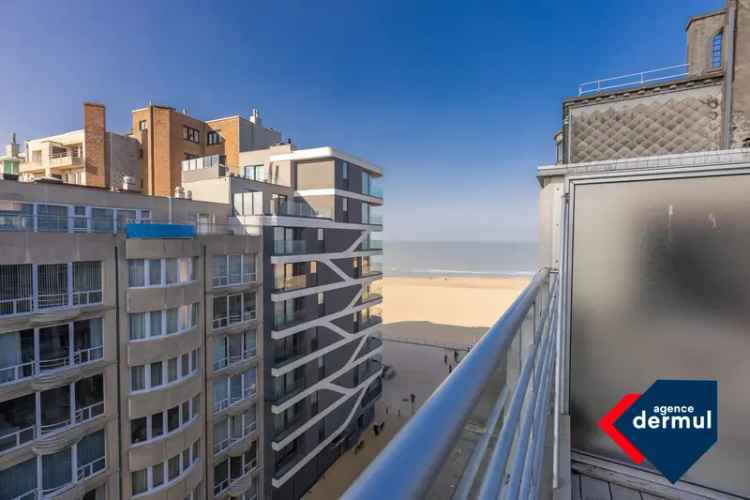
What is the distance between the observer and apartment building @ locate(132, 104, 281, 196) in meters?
20.5

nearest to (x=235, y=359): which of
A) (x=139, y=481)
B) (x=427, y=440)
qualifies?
(x=139, y=481)

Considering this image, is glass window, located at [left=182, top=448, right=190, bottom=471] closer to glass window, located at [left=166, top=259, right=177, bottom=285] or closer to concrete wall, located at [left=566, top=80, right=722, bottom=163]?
glass window, located at [left=166, top=259, right=177, bottom=285]

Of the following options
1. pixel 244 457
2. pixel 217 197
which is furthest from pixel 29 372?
pixel 217 197

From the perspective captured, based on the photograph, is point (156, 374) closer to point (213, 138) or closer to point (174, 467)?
point (174, 467)

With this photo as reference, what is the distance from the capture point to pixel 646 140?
20.6 ft

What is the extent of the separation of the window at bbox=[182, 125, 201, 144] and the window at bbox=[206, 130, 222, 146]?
0.50m

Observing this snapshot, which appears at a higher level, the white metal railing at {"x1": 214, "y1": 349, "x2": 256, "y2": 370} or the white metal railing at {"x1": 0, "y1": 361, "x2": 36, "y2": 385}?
the white metal railing at {"x1": 0, "y1": 361, "x2": 36, "y2": 385}

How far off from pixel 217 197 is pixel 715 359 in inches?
633

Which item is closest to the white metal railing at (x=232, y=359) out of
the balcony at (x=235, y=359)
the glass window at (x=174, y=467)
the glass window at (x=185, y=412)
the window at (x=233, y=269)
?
the balcony at (x=235, y=359)

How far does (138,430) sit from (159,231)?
5102 millimetres

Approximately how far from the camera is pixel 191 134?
21.9m

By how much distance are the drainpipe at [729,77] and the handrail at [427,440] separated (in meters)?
7.50

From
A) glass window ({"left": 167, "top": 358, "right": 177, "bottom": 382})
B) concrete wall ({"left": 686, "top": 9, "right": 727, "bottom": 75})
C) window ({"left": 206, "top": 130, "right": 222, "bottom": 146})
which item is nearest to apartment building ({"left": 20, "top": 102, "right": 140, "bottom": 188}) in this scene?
window ({"left": 206, "top": 130, "right": 222, "bottom": 146})

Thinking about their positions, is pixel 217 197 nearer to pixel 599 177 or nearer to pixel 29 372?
pixel 29 372
